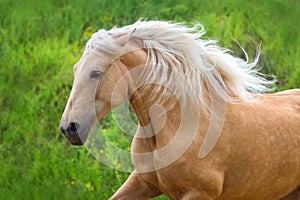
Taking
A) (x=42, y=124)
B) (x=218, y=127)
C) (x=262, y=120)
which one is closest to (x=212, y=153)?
(x=218, y=127)

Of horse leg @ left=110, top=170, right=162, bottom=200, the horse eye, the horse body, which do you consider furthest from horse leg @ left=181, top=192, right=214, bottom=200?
the horse eye

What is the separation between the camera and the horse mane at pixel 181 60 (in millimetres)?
5527

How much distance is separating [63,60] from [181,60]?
4994 mm

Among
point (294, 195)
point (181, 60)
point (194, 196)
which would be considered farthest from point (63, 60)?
point (194, 196)

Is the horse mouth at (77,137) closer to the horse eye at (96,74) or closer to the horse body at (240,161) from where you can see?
the horse eye at (96,74)

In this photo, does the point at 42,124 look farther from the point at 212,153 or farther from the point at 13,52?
the point at 212,153

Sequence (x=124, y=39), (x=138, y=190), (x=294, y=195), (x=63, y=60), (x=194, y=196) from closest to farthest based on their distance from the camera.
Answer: (x=124, y=39) < (x=194, y=196) < (x=138, y=190) < (x=294, y=195) < (x=63, y=60)

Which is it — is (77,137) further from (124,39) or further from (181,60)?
(181,60)

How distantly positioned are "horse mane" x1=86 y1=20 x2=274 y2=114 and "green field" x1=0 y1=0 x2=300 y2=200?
3.33m

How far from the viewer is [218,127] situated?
226 inches

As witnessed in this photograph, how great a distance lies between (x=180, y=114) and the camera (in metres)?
5.64

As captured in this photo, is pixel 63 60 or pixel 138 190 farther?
pixel 63 60

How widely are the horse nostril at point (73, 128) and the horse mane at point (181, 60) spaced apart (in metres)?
0.51

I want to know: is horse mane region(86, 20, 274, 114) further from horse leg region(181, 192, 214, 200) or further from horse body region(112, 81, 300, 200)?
horse leg region(181, 192, 214, 200)
